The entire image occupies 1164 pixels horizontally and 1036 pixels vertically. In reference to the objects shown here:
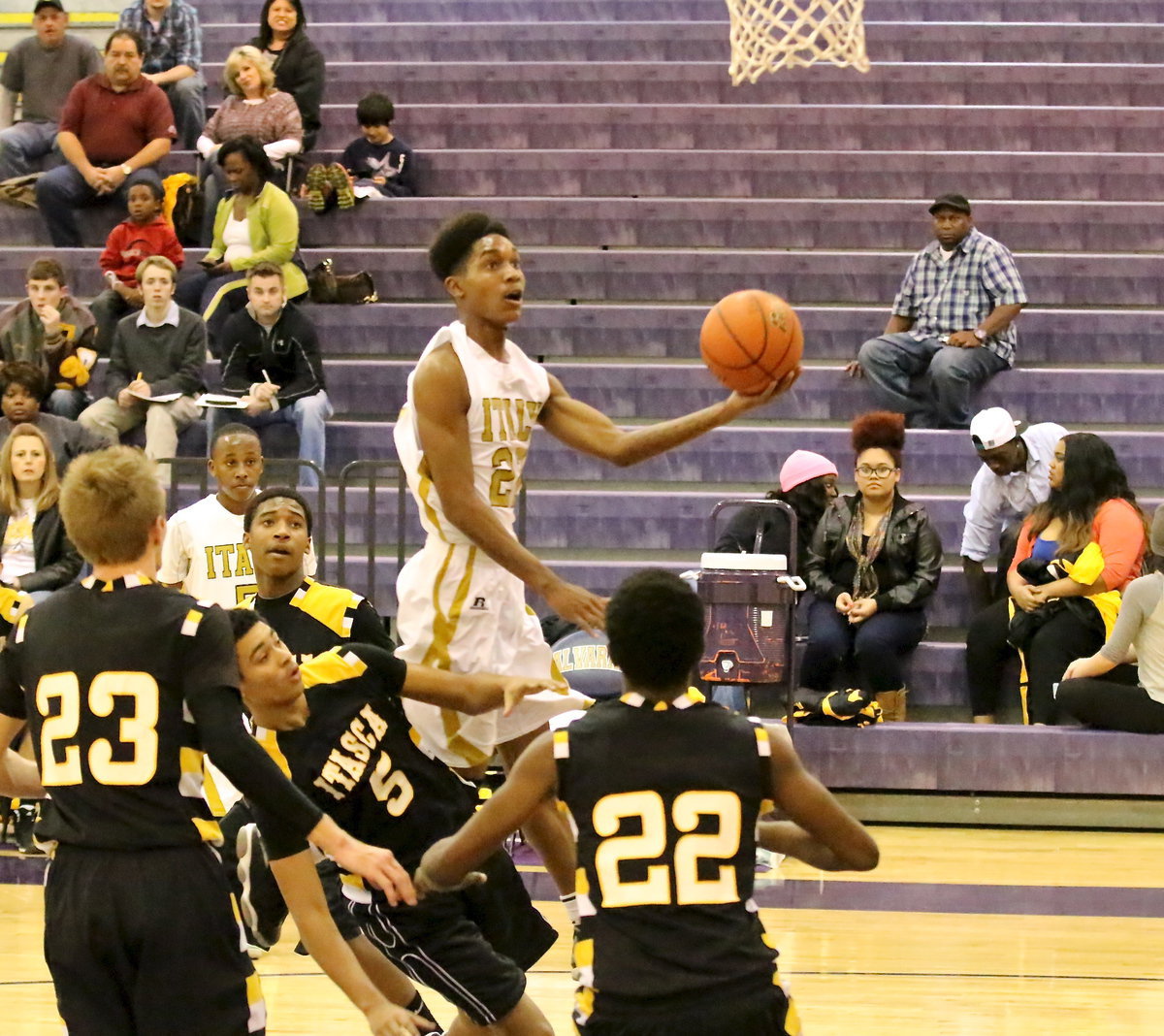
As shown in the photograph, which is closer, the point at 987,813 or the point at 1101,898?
the point at 1101,898

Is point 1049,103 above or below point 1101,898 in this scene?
above

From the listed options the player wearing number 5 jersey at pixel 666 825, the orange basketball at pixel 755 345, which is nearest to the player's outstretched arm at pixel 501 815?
the player wearing number 5 jersey at pixel 666 825

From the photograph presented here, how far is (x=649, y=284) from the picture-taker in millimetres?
9969

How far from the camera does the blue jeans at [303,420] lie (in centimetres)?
846

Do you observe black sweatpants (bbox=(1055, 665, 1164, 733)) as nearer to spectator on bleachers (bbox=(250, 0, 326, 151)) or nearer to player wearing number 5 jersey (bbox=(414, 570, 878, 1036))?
player wearing number 5 jersey (bbox=(414, 570, 878, 1036))

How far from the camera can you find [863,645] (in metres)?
7.30

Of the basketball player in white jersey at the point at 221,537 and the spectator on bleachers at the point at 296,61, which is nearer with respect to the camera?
the basketball player in white jersey at the point at 221,537

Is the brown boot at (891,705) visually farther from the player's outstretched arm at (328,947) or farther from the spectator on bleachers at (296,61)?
the spectator on bleachers at (296,61)

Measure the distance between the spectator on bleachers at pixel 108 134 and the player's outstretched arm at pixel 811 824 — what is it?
7914 millimetres

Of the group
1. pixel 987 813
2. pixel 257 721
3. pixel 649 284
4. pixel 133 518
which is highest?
pixel 649 284

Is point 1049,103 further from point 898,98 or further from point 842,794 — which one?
point 842,794

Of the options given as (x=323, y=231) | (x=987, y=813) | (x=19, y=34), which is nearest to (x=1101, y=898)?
(x=987, y=813)

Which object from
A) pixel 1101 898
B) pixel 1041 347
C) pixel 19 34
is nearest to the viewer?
pixel 1101 898

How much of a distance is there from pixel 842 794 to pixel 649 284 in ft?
12.1
